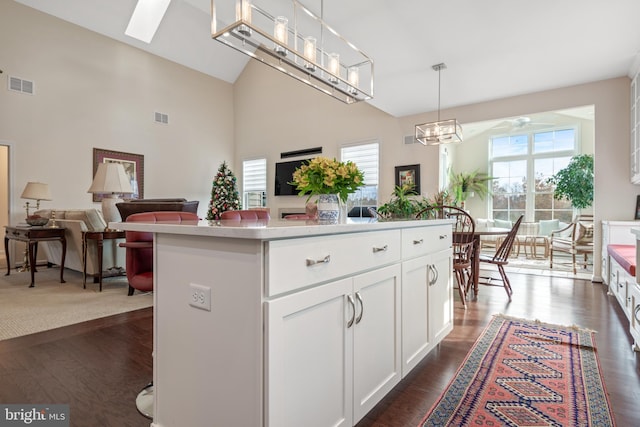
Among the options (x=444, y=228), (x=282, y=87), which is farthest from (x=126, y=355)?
(x=282, y=87)

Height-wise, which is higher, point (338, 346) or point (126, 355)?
point (338, 346)

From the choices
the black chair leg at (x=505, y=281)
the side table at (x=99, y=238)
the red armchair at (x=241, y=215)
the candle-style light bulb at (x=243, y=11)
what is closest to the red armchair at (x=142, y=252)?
the red armchair at (x=241, y=215)

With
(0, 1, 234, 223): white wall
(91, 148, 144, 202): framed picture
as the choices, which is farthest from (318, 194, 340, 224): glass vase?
(0, 1, 234, 223): white wall

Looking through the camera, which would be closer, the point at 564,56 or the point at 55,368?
the point at 55,368

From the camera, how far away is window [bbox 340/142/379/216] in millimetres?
6801

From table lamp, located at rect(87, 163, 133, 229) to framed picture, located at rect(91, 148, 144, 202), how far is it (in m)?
2.79

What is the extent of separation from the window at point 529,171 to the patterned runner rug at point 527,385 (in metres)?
5.84

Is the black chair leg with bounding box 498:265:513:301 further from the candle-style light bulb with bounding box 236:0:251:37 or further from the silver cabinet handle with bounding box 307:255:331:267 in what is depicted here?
the candle-style light bulb with bounding box 236:0:251:37

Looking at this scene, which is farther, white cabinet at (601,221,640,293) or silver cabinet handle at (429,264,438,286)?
white cabinet at (601,221,640,293)

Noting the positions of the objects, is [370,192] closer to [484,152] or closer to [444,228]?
[484,152]

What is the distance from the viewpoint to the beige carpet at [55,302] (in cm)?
286

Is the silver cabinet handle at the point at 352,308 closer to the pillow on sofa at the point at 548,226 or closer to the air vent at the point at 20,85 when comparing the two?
the air vent at the point at 20,85

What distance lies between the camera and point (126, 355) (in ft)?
7.32

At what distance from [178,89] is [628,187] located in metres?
8.73
